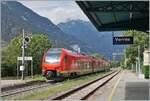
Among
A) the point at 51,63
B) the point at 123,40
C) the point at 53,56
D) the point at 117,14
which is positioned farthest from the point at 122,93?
the point at 53,56

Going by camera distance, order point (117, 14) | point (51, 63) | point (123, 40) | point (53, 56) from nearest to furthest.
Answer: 1. point (117, 14)
2. point (123, 40)
3. point (51, 63)
4. point (53, 56)

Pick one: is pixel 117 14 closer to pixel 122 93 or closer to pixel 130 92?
pixel 130 92

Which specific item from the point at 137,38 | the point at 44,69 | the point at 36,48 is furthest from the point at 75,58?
the point at 36,48

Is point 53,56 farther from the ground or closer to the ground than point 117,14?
closer to the ground

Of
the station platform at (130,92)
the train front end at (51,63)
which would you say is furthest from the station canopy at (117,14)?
the train front end at (51,63)

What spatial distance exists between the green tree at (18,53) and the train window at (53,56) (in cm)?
3564

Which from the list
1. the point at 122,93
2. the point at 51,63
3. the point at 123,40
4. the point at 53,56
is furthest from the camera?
the point at 53,56

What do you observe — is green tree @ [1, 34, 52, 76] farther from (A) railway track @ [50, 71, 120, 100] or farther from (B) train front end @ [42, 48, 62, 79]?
(A) railway track @ [50, 71, 120, 100]

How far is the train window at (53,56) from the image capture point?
4225 cm

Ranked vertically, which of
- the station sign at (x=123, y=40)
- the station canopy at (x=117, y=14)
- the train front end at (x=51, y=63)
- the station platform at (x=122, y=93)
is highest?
the station canopy at (x=117, y=14)

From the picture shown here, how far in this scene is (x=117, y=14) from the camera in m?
32.1

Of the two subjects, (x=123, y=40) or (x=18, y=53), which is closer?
(x=123, y=40)

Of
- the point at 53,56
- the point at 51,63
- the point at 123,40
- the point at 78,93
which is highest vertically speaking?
the point at 123,40

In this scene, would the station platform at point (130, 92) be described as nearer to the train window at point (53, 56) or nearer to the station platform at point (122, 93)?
the station platform at point (122, 93)
